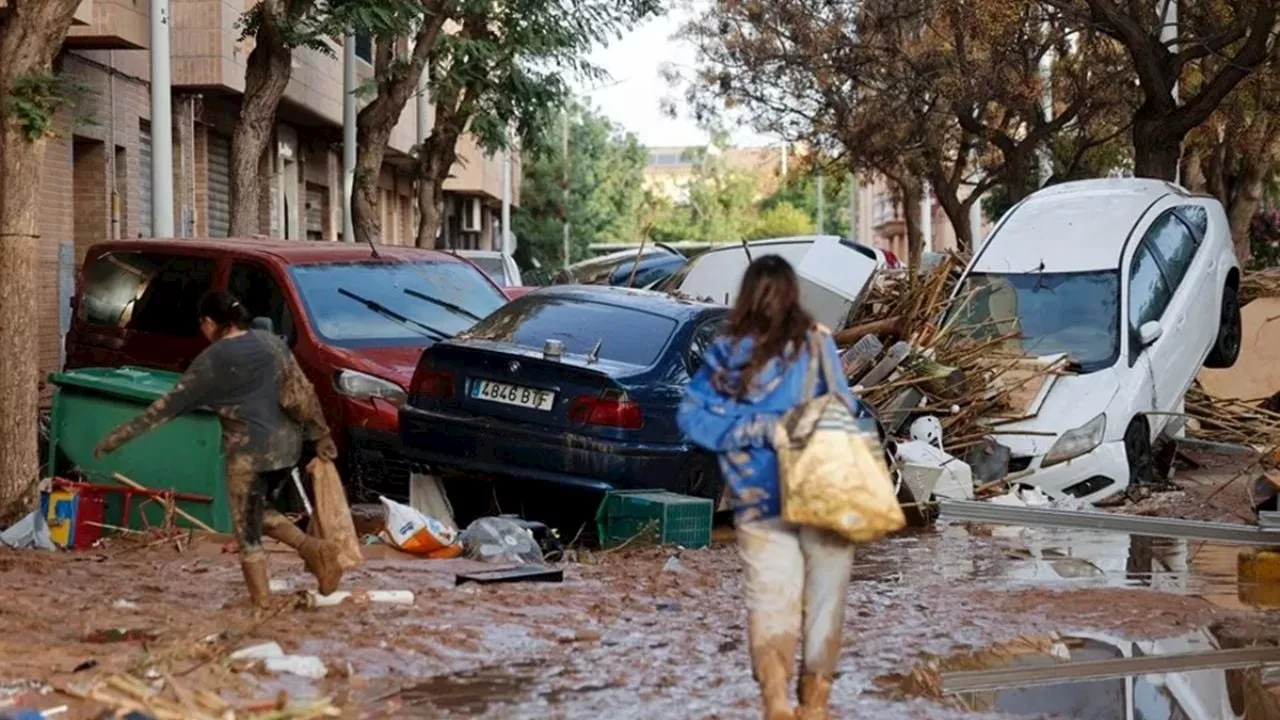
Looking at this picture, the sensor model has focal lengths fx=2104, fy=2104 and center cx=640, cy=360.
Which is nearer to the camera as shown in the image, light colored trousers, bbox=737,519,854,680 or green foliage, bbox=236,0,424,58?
light colored trousers, bbox=737,519,854,680

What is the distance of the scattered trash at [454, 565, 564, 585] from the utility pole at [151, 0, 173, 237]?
411 inches

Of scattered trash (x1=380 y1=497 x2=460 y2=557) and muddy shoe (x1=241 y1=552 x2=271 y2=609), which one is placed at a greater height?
muddy shoe (x1=241 y1=552 x2=271 y2=609)

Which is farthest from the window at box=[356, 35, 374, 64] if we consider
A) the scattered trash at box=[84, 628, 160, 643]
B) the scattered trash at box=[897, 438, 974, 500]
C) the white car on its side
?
the scattered trash at box=[84, 628, 160, 643]

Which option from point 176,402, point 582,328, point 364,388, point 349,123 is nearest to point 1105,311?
point 582,328

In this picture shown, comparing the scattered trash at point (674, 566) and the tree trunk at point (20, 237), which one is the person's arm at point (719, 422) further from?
the tree trunk at point (20, 237)

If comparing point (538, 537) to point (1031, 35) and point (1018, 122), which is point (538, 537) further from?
point (1018, 122)

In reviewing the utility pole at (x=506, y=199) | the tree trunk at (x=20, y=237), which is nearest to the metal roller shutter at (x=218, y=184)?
the tree trunk at (x=20, y=237)

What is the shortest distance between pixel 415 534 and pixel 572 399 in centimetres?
123

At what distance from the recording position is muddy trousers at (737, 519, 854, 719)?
21.3 ft

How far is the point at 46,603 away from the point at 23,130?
3.54 meters

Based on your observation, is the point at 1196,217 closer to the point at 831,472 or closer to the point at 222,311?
the point at 222,311

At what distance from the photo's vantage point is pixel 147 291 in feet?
48.3

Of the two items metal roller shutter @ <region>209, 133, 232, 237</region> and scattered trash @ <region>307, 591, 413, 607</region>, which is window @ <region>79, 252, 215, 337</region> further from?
metal roller shutter @ <region>209, 133, 232, 237</region>

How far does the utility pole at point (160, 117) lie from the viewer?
790 inches
